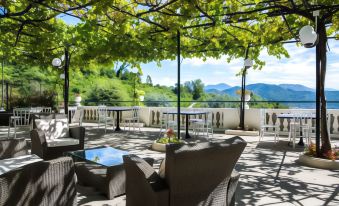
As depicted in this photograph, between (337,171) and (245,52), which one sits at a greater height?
(245,52)

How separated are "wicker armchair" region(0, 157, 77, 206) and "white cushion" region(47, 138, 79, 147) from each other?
95.3 inches

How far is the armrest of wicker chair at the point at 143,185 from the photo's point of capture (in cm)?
194

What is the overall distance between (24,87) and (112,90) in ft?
23.8

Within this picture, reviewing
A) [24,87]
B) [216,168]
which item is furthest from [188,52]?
[24,87]

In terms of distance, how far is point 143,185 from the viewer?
209cm

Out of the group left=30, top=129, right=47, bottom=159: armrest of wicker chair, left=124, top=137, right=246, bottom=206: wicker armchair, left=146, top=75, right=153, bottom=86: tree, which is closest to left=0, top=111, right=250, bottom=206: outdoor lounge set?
left=124, top=137, right=246, bottom=206: wicker armchair

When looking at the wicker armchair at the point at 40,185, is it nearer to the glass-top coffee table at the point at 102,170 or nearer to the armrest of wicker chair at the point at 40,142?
the glass-top coffee table at the point at 102,170

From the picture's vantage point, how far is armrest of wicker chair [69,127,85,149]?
4434 millimetres

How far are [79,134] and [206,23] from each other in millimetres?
3545

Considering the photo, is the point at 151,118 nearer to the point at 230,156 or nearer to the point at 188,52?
the point at 188,52

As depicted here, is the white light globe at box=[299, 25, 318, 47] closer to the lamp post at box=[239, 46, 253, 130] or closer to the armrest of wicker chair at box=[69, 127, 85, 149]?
the lamp post at box=[239, 46, 253, 130]

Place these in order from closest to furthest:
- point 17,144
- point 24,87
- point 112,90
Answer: point 17,144 → point 24,87 → point 112,90

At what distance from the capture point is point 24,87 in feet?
65.3

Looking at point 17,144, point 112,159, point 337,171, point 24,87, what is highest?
point 24,87
